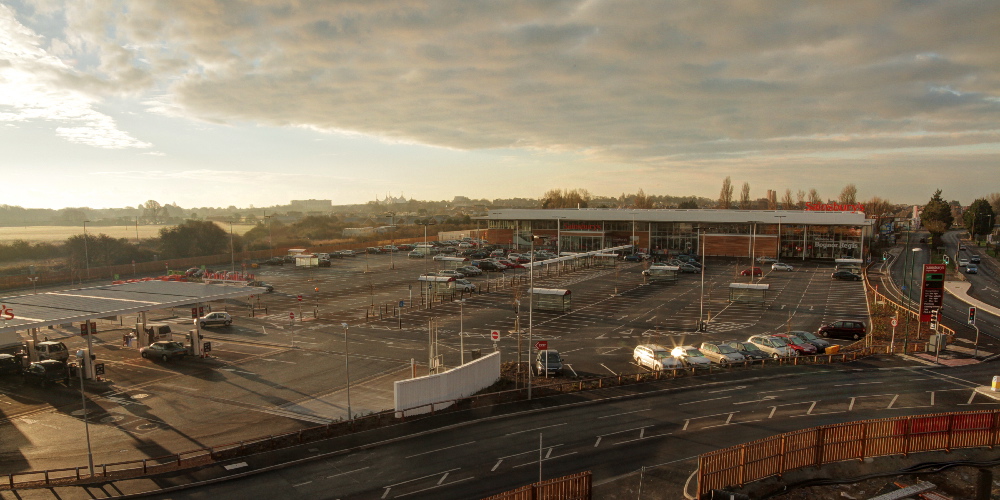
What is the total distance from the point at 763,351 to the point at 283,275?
63.2m

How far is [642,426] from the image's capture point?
22.0 meters

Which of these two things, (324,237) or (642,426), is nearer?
(642,426)

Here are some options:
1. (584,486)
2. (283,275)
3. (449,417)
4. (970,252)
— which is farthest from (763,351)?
(970,252)

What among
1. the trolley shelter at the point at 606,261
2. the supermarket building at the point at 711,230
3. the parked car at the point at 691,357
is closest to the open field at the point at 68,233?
the supermarket building at the point at 711,230

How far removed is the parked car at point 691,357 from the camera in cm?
3053

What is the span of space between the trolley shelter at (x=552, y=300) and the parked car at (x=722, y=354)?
17.1m

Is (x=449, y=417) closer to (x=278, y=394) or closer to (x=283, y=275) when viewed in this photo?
(x=278, y=394)

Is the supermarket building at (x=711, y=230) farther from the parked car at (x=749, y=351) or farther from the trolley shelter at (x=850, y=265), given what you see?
the parked car at (x=749, y=351)

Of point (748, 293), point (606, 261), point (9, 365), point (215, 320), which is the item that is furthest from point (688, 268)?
point (9, 365)

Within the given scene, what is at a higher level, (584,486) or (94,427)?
(584,486)

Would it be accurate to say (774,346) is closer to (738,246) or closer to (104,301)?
(104,301)

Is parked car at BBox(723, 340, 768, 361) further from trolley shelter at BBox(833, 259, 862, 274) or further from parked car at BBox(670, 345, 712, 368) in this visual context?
trolley shelter at BBox(833, 259, 862, 274)

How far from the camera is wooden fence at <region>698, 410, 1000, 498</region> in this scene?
15.7 m

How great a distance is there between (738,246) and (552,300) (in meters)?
52.8
